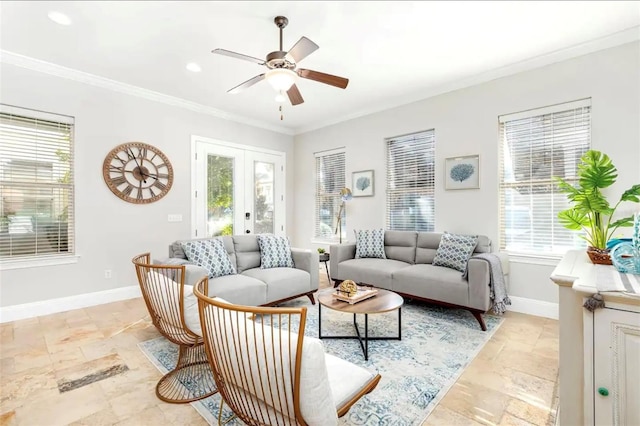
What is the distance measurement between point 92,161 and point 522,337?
5.30 metres

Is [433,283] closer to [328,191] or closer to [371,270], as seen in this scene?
[371,270]

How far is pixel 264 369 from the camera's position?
1.11 metres

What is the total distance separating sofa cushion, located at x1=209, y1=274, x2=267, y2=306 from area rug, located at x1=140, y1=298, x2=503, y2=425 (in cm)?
58

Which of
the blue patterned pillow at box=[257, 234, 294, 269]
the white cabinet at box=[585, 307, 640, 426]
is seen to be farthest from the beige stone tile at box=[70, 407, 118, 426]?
the white cabinet at box=[585, 307, 640, 426]

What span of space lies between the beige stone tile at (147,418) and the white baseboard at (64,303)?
8.91 feet

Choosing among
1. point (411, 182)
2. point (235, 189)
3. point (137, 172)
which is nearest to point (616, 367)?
point (411, 182)

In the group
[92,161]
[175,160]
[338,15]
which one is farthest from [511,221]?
[92,161]

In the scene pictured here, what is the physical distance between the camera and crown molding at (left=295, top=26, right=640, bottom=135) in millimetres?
2948

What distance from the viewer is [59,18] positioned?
105 inches

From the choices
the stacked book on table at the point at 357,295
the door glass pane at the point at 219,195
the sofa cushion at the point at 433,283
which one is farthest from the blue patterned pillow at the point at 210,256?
the sofa cushion at the point at 433,283

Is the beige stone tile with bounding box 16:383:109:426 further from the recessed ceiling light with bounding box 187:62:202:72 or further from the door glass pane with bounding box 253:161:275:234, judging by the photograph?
the door glass pane with bounding box 253:161:275:234

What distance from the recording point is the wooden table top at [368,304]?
2443 millimetres

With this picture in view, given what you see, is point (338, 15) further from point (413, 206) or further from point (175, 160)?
point (175, 160)

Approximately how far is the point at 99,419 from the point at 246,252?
2248mm
